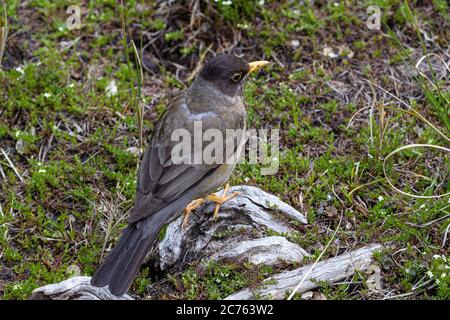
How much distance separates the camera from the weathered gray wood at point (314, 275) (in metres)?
6.10

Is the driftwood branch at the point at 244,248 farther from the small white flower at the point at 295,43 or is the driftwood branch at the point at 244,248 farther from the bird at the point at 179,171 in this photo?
the small white flower at the point at 295,43

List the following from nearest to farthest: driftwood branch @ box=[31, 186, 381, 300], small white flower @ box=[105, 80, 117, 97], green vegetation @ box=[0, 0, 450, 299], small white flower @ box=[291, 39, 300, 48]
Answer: driftwood branch @ box=[31, 186, 381, 300]
green vegetation @ box=[0, 0, 450, 299]
small white flower @ box=[105, 80, 117, 97]
small white flower @ box=[291, 39, 300, 48]

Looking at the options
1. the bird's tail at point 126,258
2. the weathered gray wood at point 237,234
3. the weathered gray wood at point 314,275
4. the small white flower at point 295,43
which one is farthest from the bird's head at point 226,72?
the weathered gray wood at point 314,275

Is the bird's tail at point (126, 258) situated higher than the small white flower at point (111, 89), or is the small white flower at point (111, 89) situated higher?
the bird's tail at point (126, 258)

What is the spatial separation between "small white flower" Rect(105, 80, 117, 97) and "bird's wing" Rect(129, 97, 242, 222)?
157cm

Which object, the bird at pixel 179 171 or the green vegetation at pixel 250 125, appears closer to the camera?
the bird at pixel 179 171

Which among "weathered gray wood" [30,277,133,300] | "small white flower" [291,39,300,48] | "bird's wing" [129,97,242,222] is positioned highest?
"bird's wing" [129,97,242,222]

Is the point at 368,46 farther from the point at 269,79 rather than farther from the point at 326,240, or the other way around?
the point at 326,240

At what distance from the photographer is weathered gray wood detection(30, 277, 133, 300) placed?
6004 millimetres

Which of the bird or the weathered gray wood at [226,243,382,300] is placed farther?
the bird

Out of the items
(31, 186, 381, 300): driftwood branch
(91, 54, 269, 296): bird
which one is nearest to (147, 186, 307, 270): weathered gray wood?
(31, 186, 381, 300): driftwood branch

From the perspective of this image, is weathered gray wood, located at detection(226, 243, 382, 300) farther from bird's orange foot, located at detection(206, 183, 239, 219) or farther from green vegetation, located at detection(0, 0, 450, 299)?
bird's orange foot, located at detection(206, 183, 239, 219)

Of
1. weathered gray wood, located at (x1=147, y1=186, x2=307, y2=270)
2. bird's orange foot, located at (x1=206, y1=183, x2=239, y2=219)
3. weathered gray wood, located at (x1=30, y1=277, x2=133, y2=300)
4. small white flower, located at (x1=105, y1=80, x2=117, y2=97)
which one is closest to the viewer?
weathered gray wood, located at (x1=30, y1=277, x2=133, y2=300)

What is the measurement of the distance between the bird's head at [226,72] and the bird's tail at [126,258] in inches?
66.7
